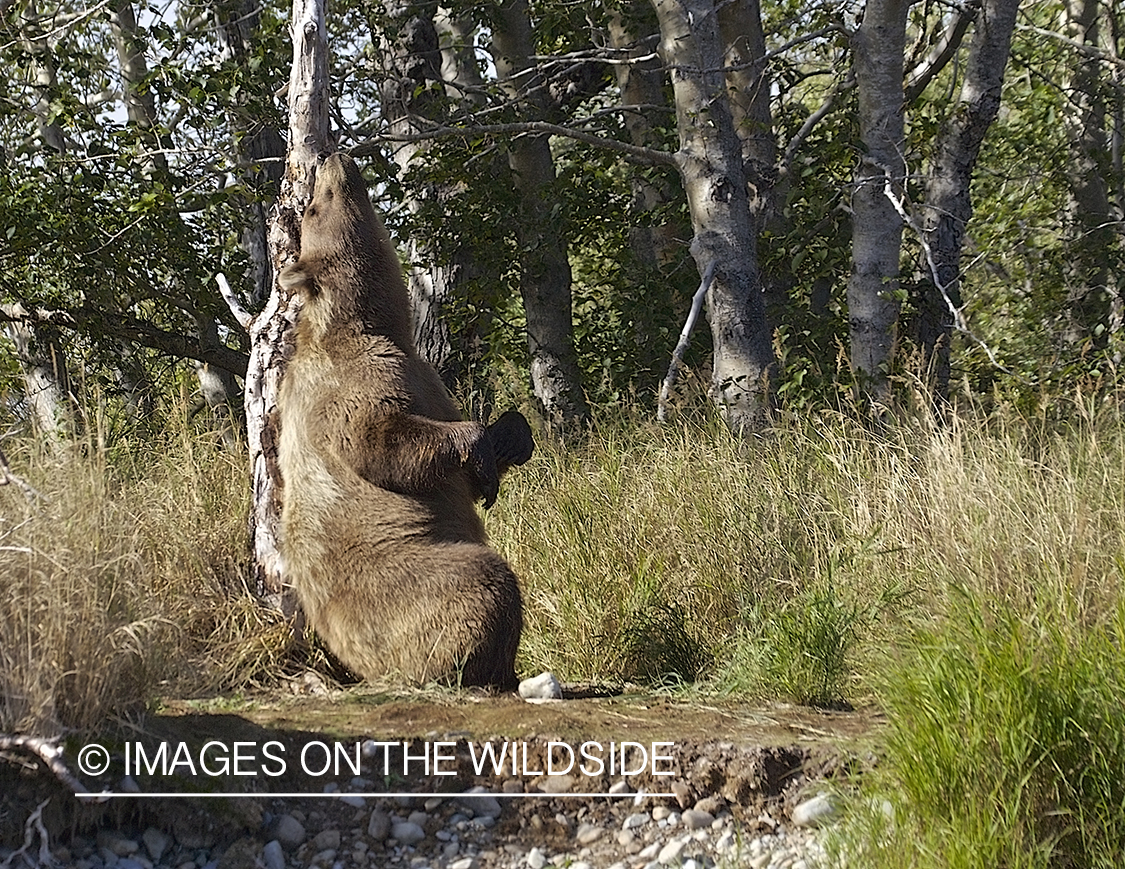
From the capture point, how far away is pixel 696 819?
407cm

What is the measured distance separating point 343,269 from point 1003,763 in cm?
367

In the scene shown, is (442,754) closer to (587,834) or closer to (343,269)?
(587,834)

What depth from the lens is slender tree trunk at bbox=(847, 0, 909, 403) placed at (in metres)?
8.25

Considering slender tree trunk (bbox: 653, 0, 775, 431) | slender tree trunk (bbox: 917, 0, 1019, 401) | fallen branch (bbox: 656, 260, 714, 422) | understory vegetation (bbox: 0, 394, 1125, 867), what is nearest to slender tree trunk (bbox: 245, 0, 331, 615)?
understory vegetation (bbox: 0, 394, 1125, 867)

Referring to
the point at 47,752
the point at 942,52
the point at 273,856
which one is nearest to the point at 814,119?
the point at 942,52

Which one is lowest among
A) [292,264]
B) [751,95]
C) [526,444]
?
[526,444]

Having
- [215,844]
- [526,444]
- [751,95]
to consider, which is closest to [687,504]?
[526,444]

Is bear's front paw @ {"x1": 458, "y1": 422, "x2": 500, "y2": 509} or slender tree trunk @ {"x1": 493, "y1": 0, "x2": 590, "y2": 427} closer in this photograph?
bear's front paw @ {"x1": 458, "y1": 422, "x2": 500, "y2": 509}

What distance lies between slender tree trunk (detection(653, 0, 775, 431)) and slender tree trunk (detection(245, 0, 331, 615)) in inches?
115

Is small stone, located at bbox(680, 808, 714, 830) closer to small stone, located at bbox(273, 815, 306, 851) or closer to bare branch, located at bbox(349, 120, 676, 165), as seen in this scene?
small stone, located at bbox(273, 815, 306, 851)

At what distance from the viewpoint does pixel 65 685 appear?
3859 millimetres

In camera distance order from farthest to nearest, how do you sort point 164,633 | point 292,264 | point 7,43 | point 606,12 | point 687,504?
1. point 606,12
2. point 7,43
3. point 687,504
4. point 292,264
5. point 164,633

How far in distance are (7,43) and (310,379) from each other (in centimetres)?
565

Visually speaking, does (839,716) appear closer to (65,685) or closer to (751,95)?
(65,685)
